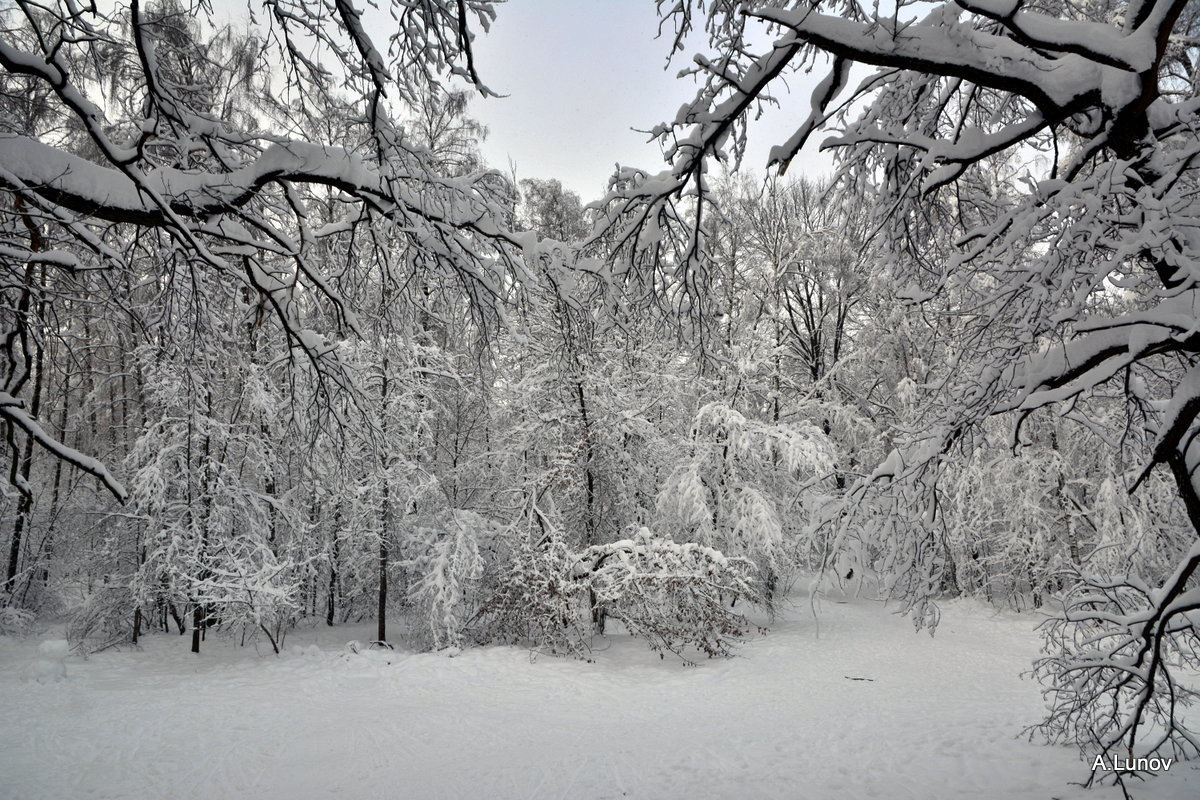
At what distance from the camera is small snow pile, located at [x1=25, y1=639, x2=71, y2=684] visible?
8.23 m

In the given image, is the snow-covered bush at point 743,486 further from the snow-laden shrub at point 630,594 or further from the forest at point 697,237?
the forest at point 697,237

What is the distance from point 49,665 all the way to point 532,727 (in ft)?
22.0

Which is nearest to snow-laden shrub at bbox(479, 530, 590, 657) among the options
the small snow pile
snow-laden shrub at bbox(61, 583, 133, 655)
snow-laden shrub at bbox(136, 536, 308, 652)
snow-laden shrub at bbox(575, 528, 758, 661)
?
snow-laden shrub at bbox(575, 528, 758, 661)

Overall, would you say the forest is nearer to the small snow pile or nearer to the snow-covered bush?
the small snow pile

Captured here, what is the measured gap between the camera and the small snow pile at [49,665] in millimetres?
8227

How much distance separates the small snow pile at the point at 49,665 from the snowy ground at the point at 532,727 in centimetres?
9

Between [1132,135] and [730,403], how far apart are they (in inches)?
448

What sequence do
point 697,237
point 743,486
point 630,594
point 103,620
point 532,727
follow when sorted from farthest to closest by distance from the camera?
point 743,486 < point 103,620 < point 630,594 < point 532,727 < point 697,237

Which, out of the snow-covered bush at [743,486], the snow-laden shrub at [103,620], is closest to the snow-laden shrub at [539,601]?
the snow-covered bush at [743,486]

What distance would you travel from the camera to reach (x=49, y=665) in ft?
27.5

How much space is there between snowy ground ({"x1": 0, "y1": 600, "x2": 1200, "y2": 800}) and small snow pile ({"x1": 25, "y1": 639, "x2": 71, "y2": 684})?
92mm

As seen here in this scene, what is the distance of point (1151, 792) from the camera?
445cm

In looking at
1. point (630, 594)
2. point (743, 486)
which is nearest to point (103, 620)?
point (630, 594)

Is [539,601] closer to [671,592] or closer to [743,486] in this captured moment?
[671,592]
